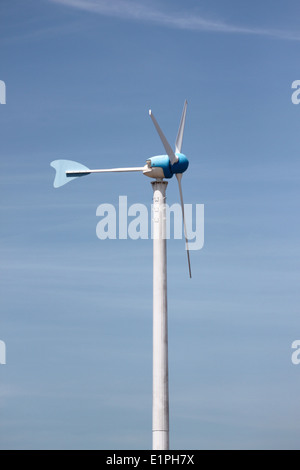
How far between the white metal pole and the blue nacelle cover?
88 cm

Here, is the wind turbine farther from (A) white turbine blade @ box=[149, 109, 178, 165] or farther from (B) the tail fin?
(B) the tail fin

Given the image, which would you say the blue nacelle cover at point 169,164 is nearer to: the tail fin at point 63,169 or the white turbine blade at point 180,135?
the white turbine blade at point 180,135

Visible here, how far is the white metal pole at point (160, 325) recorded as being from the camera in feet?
206

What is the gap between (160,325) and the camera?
2525 inches

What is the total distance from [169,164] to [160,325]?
11.4m

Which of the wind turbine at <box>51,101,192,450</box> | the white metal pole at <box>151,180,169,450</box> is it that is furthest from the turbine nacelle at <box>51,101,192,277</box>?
the white metal pole at <box>151,180,169,450</box>

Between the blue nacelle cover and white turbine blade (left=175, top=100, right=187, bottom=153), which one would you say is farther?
white turbine blade (left=175, top=100, right=187, bottom=153)

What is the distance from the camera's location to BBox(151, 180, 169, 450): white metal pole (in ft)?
206

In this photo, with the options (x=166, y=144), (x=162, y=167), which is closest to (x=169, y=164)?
(x=162, y=167)

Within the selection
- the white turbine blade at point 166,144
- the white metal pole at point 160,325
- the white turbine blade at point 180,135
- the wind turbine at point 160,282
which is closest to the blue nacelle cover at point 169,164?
the wind turbine at point 160,282

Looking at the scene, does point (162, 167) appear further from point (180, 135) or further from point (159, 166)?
point (180, 135)

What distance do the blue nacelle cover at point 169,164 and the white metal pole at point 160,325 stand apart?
0.88 m
